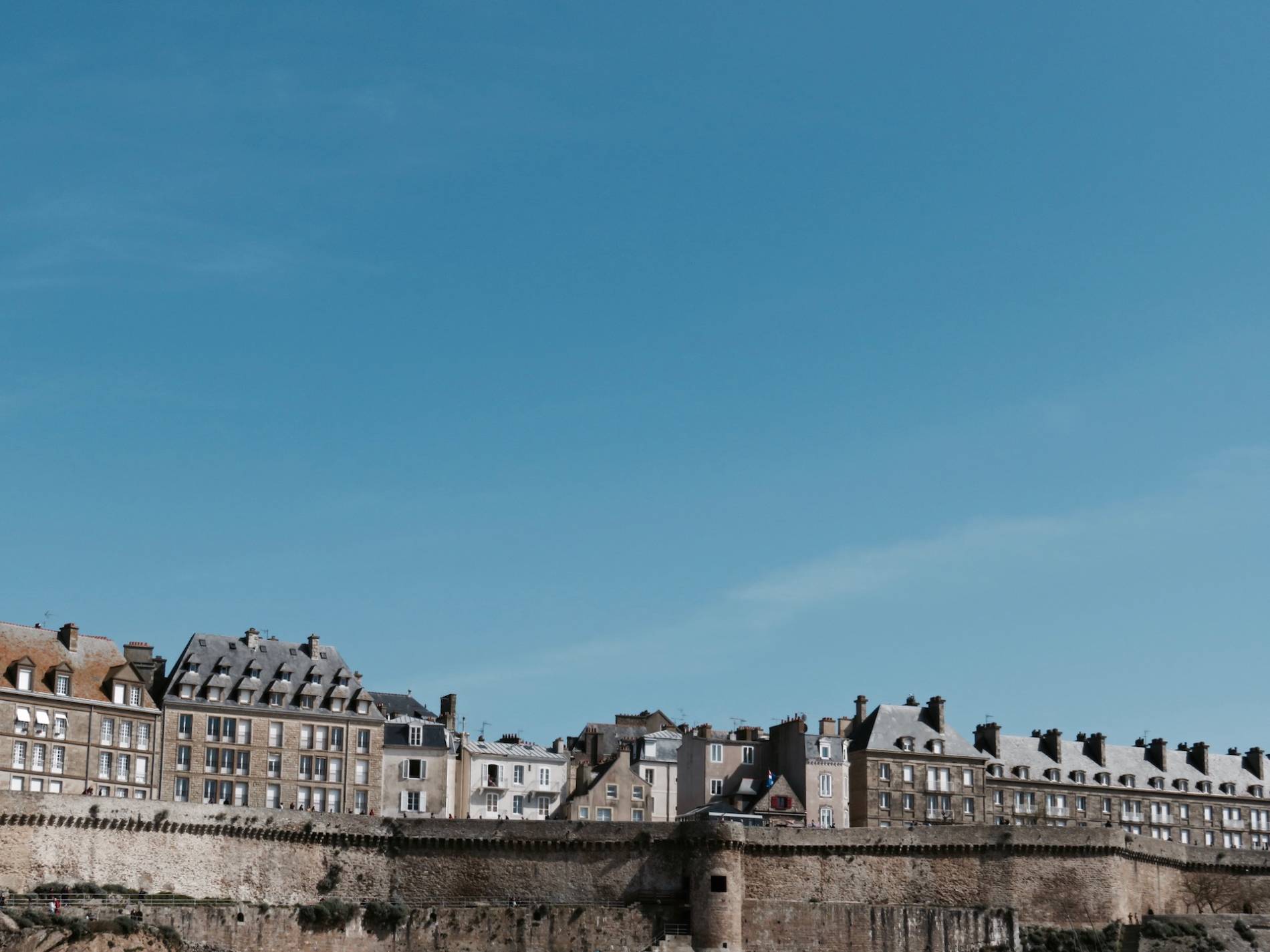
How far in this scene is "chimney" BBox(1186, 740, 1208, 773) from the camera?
90.1 m

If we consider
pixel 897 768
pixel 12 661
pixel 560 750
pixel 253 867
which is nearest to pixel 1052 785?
pixel 897 768

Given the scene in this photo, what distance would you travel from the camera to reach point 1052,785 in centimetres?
8519

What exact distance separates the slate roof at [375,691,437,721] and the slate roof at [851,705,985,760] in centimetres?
1885

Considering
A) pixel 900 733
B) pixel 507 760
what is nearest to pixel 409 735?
pixel 507 760

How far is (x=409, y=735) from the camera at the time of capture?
74.9m

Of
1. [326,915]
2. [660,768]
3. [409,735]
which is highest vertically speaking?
[409,735]

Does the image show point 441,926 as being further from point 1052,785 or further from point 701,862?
point 1052,785

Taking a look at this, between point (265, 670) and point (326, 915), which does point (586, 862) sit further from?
point (265, 670)

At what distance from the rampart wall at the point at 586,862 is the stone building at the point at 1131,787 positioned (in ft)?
41.2

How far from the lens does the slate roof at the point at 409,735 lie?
244 feet

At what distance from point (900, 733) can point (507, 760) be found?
17071 mm

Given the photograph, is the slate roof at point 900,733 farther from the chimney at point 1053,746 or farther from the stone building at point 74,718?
the stone building at point 74,718

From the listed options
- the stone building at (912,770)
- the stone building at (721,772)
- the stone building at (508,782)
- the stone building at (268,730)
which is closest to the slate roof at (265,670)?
the stone building at (268,730)

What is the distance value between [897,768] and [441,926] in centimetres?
2526
